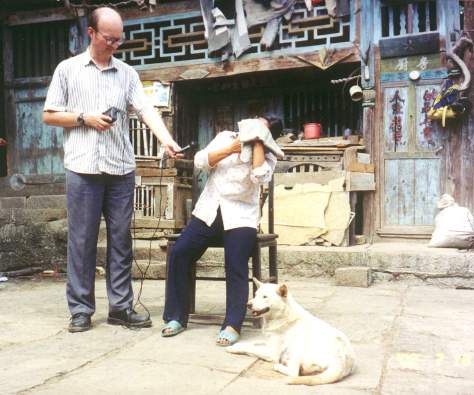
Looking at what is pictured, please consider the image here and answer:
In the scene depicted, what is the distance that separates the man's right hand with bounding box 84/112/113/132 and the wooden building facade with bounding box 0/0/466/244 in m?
4.43

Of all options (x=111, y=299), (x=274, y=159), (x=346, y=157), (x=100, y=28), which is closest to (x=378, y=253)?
(x=346, y=157)

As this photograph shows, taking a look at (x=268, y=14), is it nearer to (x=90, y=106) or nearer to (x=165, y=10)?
(x=165, y=10)

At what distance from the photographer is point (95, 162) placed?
381 centimetres

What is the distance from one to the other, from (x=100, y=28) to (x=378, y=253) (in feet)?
13.0

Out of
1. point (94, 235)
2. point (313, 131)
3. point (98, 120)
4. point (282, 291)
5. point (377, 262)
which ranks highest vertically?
point (313, 131)

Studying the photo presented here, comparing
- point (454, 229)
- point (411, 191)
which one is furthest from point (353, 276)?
point (411, 191)

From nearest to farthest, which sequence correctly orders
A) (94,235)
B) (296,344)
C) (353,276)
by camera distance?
(296,344) → (94,235) → (353,276)

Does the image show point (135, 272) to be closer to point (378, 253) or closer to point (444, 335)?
point (378, 253)

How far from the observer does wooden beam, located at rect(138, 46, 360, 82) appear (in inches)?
294

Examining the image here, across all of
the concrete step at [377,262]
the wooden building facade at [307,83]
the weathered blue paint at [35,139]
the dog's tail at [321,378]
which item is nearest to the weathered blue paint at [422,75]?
the wooden building facade at [307,83]

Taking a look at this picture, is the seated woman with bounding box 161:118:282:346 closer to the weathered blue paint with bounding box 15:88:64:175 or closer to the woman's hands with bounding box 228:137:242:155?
the woman's hands with bounding box 228:137:242:155

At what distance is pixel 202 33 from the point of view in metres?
8.09

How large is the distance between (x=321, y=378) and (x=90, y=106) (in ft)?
7.74

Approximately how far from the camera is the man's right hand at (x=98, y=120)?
3.71 m
